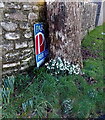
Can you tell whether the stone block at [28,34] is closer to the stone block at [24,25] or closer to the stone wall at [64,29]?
the stone block at [24,25]

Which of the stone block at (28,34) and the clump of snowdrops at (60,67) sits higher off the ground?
Result: the stone block at (28,34)

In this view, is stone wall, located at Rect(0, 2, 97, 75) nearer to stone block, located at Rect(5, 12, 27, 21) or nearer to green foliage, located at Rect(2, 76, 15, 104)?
stone block, located at Rect(5, 12, 27, 21)

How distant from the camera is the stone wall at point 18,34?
2.95 m

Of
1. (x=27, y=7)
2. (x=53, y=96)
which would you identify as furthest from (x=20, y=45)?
(x=53, y=96)

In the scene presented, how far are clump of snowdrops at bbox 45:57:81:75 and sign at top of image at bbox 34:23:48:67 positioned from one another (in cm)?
19

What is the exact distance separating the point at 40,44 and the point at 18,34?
1.81 ft

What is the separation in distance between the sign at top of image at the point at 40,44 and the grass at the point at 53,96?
243 mm

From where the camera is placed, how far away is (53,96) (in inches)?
111

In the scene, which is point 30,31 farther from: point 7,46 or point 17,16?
point 7,46

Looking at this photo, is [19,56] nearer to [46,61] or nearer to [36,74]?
[36,74]

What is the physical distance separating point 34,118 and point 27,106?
0.59ft

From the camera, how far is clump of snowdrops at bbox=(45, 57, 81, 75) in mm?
3451

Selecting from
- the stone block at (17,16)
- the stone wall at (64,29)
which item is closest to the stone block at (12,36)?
the stone block at (17,16)

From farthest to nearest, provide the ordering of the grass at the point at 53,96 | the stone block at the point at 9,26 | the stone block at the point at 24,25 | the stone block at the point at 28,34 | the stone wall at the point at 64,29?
the stone wall at the point at 64,29 → the stone block at the point at 28,34 → the stone block at the point at 24,25 → the stone block at the point at 9,26 → the grass at the point at 53,96
